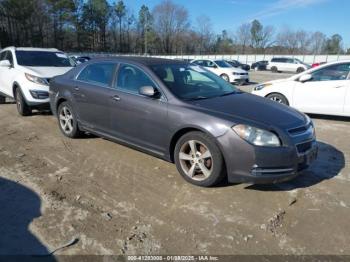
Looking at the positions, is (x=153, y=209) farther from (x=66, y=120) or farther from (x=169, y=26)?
(x=169, y=26)

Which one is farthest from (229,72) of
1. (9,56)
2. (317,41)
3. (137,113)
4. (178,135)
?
(317,41)

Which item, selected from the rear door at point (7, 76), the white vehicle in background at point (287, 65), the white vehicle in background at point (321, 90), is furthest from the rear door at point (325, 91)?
the white vehicle in background at point (287, 65)

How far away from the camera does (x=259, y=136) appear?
3775 mm

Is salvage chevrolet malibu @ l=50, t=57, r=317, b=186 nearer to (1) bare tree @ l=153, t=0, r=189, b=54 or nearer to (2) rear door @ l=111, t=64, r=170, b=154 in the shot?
(2) rear door @ l=111, t=64, r=170, b=154

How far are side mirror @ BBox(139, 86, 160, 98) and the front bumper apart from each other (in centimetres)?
118

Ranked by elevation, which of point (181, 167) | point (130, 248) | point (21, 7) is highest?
point (21, 7)

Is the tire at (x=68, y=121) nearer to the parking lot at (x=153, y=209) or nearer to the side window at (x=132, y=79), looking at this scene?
the parking lot at (x=153, y=209)

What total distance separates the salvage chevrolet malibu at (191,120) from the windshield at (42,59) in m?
3.26

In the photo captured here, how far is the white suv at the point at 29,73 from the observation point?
778 cm

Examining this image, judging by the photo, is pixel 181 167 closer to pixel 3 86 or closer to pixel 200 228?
pixel 200 228

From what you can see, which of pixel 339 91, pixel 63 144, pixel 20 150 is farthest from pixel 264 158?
pixel 339 91

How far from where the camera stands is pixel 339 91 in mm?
7938

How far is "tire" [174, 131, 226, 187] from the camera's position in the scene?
13.0ft

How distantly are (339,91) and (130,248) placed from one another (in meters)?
6.87
